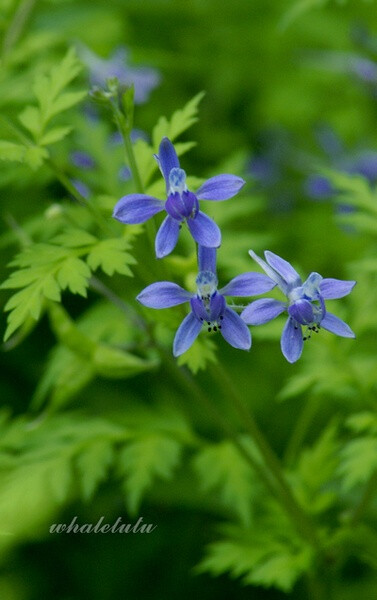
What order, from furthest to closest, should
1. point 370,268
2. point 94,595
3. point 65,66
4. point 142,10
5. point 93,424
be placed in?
point 142,10 < point 94,595 < point 93,424 < point 370,268 < point 65,66

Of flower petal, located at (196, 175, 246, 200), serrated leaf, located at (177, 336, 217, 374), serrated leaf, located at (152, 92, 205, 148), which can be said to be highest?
serrated leaf, located at (152, 92, 205, 148)

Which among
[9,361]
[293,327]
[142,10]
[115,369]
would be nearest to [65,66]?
[115,369]

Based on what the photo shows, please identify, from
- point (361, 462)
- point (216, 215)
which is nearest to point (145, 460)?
point (361, 462)

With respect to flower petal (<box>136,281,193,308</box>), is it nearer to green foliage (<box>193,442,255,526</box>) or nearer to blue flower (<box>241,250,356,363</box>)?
blue flower (<box>241,250,356,363</box>)

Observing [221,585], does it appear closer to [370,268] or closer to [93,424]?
[93,424]

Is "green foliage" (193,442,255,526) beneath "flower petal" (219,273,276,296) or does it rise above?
beneath

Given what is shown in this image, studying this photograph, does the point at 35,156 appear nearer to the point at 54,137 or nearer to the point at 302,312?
the point at 54,137

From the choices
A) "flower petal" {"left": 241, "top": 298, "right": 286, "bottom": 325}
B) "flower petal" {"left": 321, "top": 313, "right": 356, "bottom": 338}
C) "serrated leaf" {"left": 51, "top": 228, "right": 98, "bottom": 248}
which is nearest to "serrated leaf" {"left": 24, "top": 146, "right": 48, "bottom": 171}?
"serrated leaf" {"left": 51, "top": 228, "right": 98, "bottom": 248}
